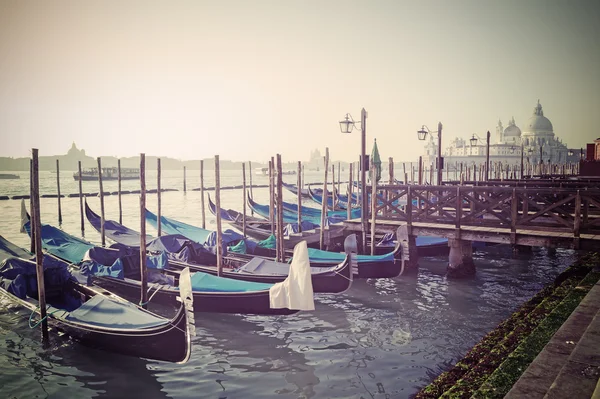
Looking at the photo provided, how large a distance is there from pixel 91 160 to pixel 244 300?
202194 millimetres

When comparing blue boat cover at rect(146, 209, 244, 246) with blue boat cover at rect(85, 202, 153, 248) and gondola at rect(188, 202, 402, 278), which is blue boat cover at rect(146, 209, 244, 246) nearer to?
blue boat cover at rect(85, 202, 153, 248)

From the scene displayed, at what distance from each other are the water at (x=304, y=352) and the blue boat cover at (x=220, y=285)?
638mm

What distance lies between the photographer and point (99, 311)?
20.0ft

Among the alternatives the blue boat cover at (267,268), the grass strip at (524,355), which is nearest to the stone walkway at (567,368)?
the grass strip at (524,355)

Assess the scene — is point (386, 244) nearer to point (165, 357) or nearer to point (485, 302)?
point (485, 302)

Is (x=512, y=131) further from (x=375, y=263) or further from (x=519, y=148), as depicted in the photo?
(x=375, y=263)

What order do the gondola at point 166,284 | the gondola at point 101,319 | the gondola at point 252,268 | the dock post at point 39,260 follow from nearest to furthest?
the gondola at point 101,319
the dock post at point 39,260
the gondola at point 166,284
the gondola at point 252,268

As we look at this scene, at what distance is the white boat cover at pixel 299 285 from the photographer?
Result: 18.8 ft

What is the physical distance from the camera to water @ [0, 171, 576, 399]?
5.27m

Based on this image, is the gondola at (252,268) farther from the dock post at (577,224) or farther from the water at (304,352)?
the dock post at (577,224)

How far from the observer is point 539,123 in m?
109

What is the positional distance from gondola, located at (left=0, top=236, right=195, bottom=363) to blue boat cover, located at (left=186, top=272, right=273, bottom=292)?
144cm

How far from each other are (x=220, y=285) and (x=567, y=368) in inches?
218

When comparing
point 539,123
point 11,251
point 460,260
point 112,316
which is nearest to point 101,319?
point 112,316
